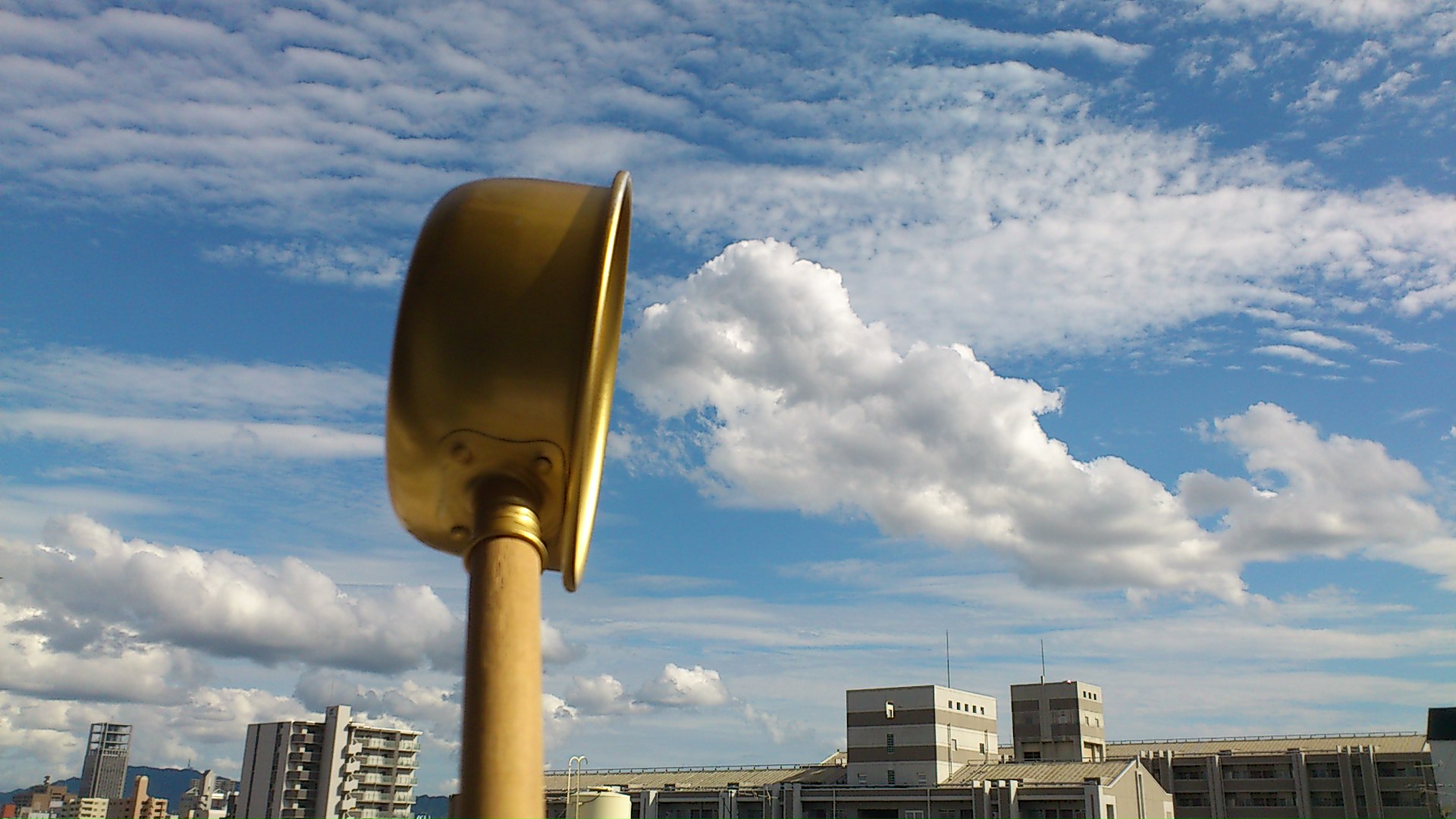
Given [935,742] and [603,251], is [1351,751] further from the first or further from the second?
[603,251]

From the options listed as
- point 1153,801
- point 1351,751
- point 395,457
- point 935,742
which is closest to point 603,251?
point 395,457

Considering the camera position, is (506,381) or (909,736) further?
(909,736)

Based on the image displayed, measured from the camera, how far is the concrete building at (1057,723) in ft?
283

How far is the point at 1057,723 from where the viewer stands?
3423 inches

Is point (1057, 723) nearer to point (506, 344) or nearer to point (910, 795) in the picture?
point (910, 795)

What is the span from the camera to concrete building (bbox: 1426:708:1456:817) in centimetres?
6900

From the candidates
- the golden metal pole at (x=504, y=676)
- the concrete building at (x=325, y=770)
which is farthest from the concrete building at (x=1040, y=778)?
the golden metal pole at (x=504, y=676)

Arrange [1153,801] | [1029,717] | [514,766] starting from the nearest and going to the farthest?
[514,766] → [1153,801] → [1029,717]

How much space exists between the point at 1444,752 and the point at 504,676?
271ft

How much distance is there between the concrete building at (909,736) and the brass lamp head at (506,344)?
71994 millimetres

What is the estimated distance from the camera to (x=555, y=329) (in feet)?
17.4

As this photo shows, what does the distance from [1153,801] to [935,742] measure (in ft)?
49.1

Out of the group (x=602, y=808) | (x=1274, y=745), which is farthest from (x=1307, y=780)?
(x=602, y=808)

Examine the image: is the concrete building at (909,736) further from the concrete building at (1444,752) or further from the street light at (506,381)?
the street light at (506,381)
